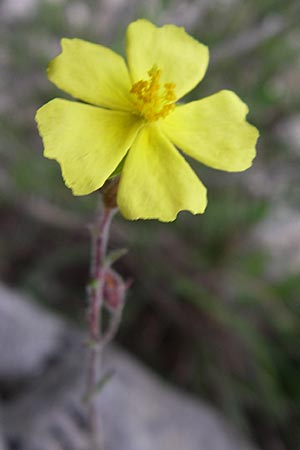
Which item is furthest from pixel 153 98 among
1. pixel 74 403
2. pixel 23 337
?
pixel 23 337

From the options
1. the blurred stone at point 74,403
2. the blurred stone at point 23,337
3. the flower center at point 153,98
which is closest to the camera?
the flower center at point 153,98

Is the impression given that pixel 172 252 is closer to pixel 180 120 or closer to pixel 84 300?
pixel 84 300

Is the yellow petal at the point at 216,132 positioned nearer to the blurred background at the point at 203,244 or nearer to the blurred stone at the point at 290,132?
the blurred background at the point at 203,244

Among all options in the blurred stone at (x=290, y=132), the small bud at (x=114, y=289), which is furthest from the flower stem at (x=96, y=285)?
the blurred stone at (x=290, y=132)

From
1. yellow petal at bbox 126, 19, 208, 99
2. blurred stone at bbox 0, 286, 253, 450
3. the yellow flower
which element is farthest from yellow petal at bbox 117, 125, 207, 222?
blurred stone at bbox 0, 286, 253, 450

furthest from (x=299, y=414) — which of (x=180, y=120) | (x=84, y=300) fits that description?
(x=180, y=120)

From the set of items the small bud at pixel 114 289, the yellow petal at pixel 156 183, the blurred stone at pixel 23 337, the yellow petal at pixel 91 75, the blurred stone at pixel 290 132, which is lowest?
the blurred stone at pixel 23 337

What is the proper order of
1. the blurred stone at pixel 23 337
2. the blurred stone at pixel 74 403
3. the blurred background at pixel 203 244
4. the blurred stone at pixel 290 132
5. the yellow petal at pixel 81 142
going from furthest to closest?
1. the blurred stone at pixel 290 132
2. the blurred background at pixel 203 244
3. the blurred stone at pixel 23 337
4. the blurred stone at pixel 74 403
5. the yellow petal at pixel 81 142
